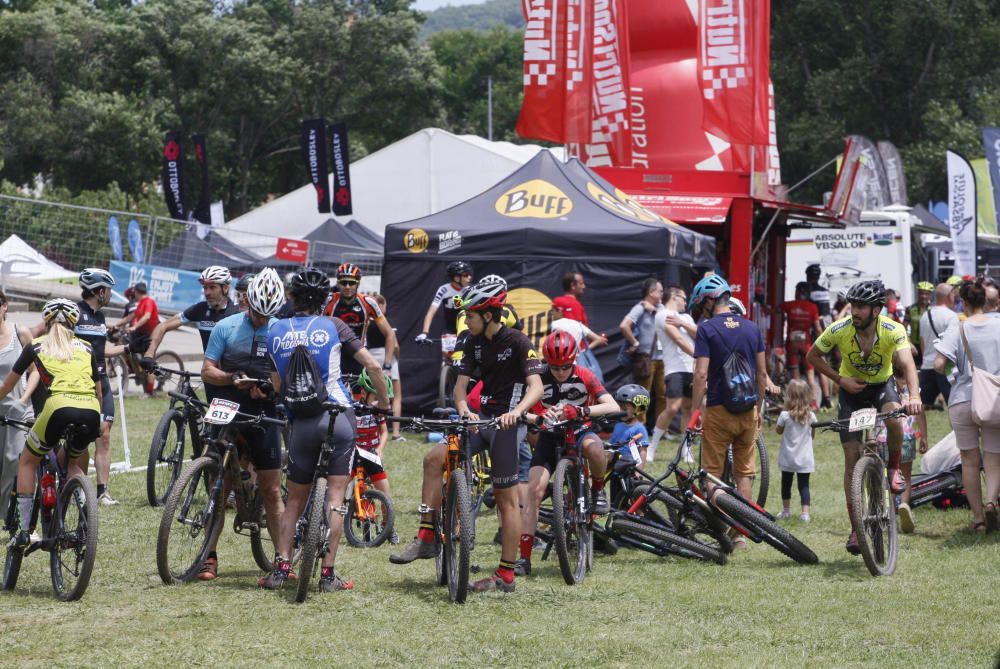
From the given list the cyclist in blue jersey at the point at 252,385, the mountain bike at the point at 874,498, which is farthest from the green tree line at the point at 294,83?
the mountain bike at the point at 874,498

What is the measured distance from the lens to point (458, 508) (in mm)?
7645

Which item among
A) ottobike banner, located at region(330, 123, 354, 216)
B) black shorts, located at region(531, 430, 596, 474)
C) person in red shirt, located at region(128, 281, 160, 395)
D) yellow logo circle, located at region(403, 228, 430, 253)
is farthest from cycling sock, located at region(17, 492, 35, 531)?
ottobike banner, located at region(330, 123, 354, 216)

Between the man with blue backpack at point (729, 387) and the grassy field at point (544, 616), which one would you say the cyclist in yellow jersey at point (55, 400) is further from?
the man with blue backpack at point (729, 387)

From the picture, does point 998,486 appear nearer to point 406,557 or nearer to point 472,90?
point 406,557

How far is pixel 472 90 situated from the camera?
94.8 m

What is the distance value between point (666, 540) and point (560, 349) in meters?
1.50

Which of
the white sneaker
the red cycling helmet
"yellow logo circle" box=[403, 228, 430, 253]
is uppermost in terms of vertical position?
"yellow logo circle" box=[403, 228, 430, 253]

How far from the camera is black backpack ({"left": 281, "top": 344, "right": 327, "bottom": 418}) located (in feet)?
24.8

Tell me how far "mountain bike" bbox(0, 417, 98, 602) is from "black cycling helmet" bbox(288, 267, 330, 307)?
4.99ft

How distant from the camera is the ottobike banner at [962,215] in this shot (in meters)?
25.1

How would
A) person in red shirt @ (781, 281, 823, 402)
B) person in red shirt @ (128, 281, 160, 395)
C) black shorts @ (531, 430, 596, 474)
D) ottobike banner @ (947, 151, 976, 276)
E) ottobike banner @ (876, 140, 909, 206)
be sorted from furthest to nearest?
1. ottobike banner @ (876, 140, 909, 206)
2. ottobike banner @ (947, 151, 976, 276)
3. person in red shirt @ (781, 281, 823, 402)
4. person in red shirt @ (128, 281, 160, 395)
5. black shorts @ (531, 430, 596, 474)

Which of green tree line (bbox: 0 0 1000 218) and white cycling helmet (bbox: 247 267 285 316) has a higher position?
green tree line (bbox: 0 0 1000 218)

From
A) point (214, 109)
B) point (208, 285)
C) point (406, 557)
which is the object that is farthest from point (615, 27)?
point (214, 109)

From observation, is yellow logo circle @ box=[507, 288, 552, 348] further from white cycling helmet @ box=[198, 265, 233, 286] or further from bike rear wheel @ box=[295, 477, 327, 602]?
bike rear wheel @ box=[295, 477, 327, 602]
